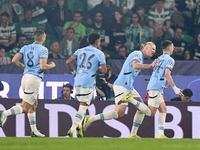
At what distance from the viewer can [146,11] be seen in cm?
1359

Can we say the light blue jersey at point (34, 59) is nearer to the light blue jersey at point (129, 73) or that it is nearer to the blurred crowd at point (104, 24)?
the light blue jersey at point (129, 73)

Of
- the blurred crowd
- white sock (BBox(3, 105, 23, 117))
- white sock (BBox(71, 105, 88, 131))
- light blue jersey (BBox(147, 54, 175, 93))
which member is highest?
the blurred crowd

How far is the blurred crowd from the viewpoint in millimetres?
12727

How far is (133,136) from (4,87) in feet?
12.7

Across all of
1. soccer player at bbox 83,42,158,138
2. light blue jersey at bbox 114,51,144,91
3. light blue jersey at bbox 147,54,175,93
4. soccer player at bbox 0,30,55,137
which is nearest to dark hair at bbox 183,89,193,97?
light blue jersey at bbox 147,54,175,93

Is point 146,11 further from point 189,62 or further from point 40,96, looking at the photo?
point 40,96

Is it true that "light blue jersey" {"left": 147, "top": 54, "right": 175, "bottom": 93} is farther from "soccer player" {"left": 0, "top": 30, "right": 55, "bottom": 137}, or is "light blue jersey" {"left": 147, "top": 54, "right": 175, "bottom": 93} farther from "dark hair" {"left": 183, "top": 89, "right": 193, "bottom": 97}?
"soccer player" {"left": 0, "top": 30, "right": 55, "bottom": 137}

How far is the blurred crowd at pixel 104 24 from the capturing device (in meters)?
12.7

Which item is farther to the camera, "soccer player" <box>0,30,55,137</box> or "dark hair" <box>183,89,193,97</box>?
"dark hair" <box>183,89,193,97</box>

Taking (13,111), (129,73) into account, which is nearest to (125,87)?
(129,73)

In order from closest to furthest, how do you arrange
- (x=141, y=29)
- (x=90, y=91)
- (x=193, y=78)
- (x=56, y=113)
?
(x=90, y=91) < (x=56, y=113) < (x=193, y=78) < (x=141, y=29)

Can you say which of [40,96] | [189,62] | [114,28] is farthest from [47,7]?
[189,62]
